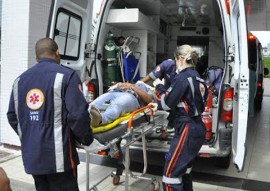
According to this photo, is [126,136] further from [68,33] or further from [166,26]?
[166,26]

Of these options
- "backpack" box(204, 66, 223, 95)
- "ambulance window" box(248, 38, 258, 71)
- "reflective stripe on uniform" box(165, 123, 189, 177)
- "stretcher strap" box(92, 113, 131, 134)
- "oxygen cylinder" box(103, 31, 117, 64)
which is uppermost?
"ambulance window" box(248, 38, 258, 71)

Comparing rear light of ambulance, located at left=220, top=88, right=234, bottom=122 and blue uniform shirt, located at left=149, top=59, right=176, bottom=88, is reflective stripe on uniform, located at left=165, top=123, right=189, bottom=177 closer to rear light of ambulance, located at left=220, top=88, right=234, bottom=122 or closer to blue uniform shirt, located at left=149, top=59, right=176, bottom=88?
rear light of ambulance, located at left=220, top=88, right=234, bottom=122

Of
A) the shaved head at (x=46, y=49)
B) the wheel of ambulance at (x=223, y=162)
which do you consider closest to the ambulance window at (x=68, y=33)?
the shaved head at (x=46, y=49)

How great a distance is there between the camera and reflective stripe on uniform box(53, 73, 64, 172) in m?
2.68

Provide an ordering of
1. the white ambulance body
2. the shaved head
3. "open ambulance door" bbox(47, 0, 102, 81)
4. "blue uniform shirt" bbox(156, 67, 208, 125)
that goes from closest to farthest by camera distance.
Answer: the shaved head < "blue uniform shirt" bbox(156, 67, 208, 125) < the white ambulance body < "open ambulance door" bbox(47, 0, 102, 81)

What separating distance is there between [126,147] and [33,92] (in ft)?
4.13

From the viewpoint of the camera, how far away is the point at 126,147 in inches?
143

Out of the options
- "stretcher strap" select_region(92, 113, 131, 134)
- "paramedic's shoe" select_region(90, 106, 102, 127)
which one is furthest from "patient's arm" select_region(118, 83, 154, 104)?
"paramedic's shoe" select_region(90, 106, 102, 127)

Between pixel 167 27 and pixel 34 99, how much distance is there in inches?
265

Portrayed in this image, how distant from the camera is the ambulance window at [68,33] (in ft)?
14.6

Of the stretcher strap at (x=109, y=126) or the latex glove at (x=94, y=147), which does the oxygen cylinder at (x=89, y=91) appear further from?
the latex glove at (x=94, y=147)

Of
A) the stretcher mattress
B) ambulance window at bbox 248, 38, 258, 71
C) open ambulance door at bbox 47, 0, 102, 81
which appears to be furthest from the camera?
ambulance window at bbox 248, 38, 258, 71

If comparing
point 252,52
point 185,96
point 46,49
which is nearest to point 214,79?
point 185,96

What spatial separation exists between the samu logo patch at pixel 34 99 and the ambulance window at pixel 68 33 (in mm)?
1788
